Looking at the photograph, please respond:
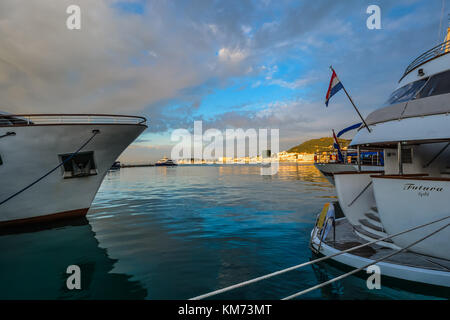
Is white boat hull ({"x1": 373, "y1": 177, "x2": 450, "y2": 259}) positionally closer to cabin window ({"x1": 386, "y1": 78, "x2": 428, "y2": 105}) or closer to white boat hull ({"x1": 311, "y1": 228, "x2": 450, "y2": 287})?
white boat hull ({"x1": 311, "y1": 228, "x2": 450, "y2": 287})

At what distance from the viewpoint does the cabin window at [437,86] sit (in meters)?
6.45

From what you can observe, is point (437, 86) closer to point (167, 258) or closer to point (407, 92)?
point (407, 92)

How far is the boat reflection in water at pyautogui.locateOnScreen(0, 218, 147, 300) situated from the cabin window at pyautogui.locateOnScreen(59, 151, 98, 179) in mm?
2797

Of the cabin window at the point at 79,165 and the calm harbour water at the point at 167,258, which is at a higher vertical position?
the cabin window at the point at 79,165

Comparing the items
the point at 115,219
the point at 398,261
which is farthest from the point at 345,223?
the point at 115,219

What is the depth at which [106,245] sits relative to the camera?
8828 millimetres

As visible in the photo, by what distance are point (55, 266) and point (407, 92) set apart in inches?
477

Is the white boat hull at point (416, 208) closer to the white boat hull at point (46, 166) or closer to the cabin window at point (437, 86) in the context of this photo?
the cabin window at point (437, 86)

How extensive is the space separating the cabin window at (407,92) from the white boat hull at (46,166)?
11.6 metres

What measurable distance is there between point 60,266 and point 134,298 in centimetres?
338

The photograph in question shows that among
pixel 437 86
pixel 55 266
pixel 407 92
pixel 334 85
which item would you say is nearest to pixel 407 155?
pixel 407 92

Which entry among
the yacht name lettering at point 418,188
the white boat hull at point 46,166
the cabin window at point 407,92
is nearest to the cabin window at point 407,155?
the cabin window at point 407,92
